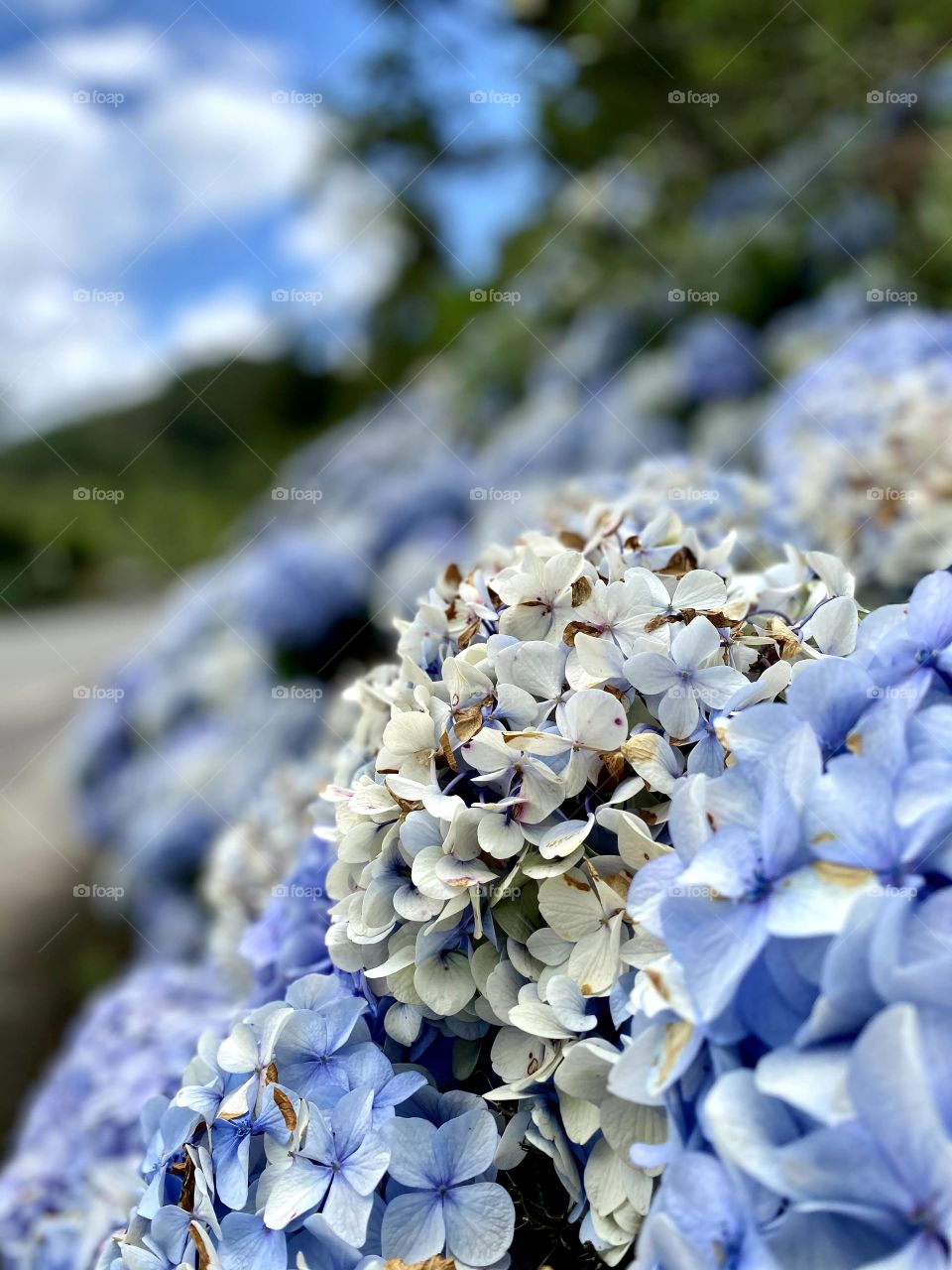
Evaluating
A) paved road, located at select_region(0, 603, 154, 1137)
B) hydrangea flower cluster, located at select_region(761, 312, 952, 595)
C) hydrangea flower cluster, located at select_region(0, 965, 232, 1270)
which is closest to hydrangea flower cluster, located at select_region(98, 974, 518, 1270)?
hydrangea flower cluster, located at select_region(0, 965, 232, 1270)

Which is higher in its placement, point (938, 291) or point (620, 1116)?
point (620, 1116)

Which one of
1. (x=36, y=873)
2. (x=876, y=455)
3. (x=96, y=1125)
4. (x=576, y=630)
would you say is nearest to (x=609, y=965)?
(x=576, y=630)

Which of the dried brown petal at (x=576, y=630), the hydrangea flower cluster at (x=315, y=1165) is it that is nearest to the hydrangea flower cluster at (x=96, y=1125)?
the hydrangea flower cluster at (x=315, y=1165)

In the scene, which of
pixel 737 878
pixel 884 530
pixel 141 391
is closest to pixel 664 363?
pixel 884 530

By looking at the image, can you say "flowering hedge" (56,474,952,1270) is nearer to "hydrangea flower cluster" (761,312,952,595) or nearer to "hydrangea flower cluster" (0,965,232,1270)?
"hydrangea flower cluster" (0,965,232,1270)

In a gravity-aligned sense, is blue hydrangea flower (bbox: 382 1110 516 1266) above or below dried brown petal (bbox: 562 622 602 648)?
below

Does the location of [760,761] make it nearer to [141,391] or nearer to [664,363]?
[664,363]

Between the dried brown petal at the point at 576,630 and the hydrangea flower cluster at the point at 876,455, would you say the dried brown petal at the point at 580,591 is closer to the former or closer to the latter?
the dried brown petal at the point at 576,630
